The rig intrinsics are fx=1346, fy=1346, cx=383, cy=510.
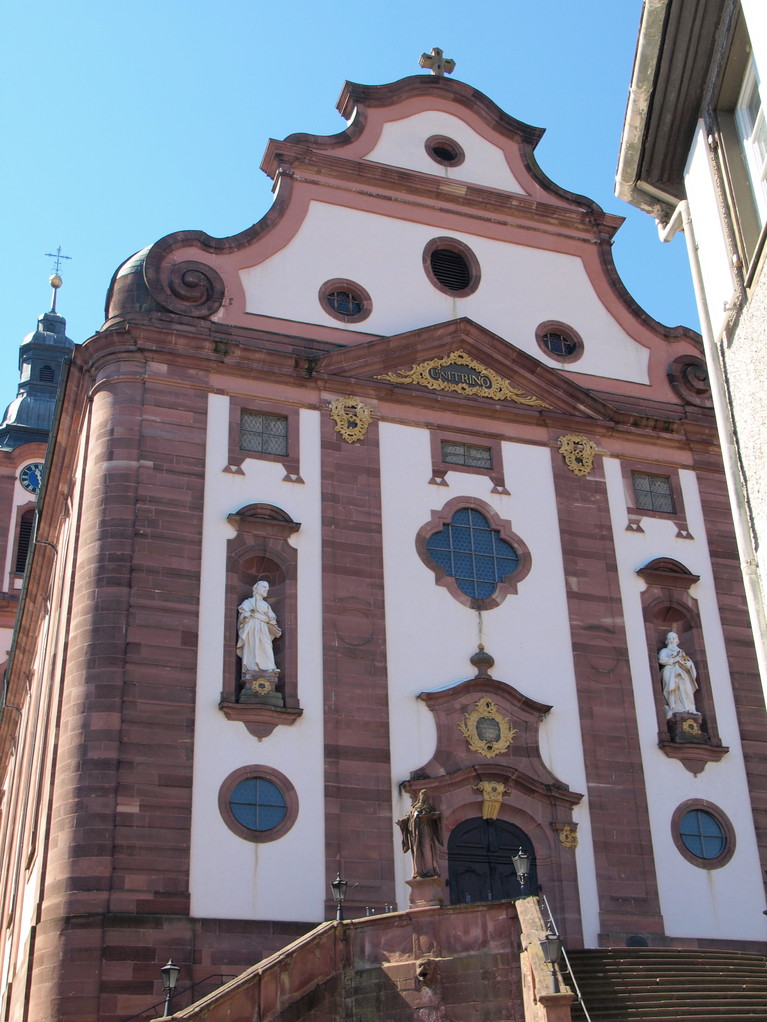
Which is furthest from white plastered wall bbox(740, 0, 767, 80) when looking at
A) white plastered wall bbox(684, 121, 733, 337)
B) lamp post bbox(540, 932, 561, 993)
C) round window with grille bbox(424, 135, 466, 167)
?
round window with grille bbox(424, 135, 466, 167)

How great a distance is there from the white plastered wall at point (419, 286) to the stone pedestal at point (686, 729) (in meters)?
7.37

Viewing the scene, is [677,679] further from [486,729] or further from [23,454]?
[23,454]

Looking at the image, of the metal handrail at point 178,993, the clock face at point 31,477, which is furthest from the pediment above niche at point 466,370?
the clock face at point 31,477

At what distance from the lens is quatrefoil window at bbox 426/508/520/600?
928 inches

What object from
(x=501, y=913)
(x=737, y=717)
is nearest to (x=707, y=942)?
(x=737, y=717)

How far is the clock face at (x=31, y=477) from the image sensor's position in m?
47.5

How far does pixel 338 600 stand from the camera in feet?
73.4

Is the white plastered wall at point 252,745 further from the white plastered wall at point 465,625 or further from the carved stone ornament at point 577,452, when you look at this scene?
the carved stone ornament at point 577,452

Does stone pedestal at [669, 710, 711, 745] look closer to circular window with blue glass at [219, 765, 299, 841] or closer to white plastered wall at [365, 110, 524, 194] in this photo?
circular window with blue glass at [219, 765, 299, 841]

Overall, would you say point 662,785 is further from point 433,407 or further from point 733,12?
point 733,12

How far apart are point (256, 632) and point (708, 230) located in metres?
12.3

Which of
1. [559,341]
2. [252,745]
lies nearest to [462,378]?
[559,341]

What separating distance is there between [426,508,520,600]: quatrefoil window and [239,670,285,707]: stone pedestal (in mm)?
4022

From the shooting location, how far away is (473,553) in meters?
23.9
